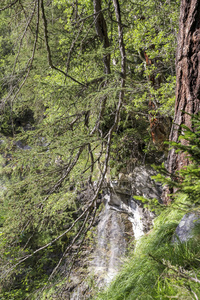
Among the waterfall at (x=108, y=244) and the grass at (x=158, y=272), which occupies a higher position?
the grass at (x=158, y=272)

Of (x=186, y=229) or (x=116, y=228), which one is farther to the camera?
(x=116, y=228)

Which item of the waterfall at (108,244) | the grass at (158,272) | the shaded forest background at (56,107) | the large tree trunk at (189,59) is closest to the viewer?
the grass at (158,272)

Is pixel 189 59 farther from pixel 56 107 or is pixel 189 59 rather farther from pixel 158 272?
pixel 158 272

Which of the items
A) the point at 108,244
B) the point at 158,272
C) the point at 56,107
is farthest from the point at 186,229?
the point at 108,244

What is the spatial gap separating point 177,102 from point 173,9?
278 centimetres

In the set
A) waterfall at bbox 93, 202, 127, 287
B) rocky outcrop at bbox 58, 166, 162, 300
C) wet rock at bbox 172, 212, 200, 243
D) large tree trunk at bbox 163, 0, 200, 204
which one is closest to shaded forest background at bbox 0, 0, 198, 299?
large tree trunk at bbox 163, 0, 200, 204

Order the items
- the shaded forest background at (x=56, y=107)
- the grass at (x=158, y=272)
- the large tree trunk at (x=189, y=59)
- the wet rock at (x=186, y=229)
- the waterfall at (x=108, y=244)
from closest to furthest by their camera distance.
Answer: the grass at (x=158, y=272) < the wet rock at (x=186, y=229) < the large tree trunk at (x=189, y=59) < the shaded forest background at (x=56, y=107) < the waterfall at (x=108, y=244)

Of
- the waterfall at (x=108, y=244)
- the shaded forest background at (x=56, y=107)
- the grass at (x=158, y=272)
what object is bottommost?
the waterfall at (x=108, y=244)

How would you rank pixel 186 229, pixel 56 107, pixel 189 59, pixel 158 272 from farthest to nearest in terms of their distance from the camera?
pixel 56 107, pixel 189 59, pixel 186 229, pixel 158 272

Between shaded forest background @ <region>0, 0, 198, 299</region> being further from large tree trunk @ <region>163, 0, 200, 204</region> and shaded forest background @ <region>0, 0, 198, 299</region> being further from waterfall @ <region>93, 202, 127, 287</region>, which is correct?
waterfall @ <region>93, 202, 127, 287</region>

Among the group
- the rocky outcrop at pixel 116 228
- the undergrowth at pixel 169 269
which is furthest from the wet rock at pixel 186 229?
the rocky outcrop at pixel 116 228

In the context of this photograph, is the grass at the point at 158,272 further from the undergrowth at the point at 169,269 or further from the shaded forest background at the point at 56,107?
the shaded forest background at the point at 56,107

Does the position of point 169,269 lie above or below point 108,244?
above

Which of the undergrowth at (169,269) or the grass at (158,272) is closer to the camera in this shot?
the undergrowth at (169,269)
